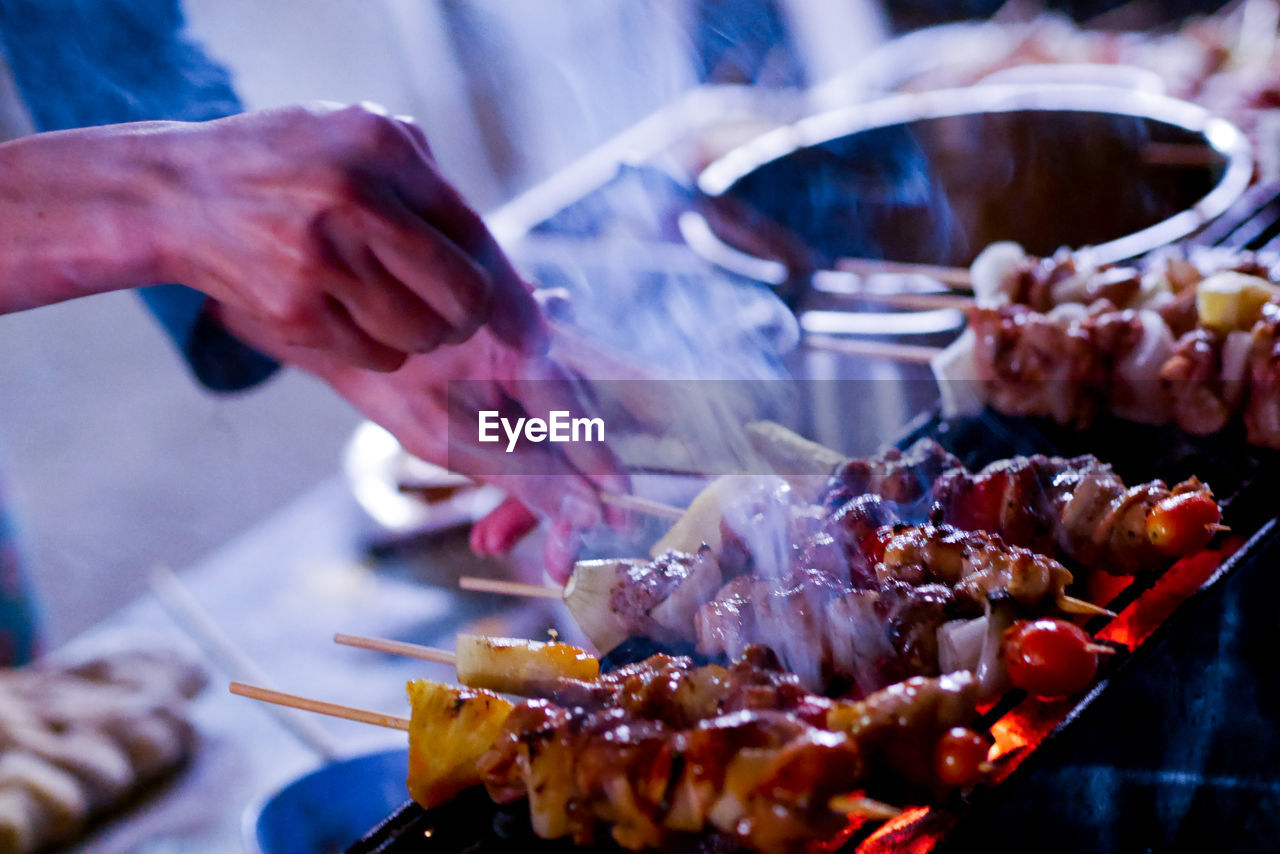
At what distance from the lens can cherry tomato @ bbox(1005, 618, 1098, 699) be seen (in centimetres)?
169

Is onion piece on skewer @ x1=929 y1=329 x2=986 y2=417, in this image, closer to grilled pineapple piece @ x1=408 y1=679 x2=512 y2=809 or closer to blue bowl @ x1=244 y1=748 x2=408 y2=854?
grilled pineapple piece @ x1=408 y1=679 x2=512 y2=809

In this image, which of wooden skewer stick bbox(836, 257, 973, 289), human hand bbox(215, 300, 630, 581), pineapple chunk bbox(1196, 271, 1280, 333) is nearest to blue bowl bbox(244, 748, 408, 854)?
human hand bbox(215, 300, 630, 581)

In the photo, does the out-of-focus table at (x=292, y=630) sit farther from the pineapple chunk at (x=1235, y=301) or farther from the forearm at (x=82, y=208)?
the pineapple chunk at (x=1235, y=301)

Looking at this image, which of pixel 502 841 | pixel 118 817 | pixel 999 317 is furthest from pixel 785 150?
pixel 118 817

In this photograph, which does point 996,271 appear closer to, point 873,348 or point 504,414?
point 873,348

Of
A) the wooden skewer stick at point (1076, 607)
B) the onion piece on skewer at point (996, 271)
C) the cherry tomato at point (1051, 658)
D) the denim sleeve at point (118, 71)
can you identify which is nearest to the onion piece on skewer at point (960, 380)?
the onion piece on skewer at point (996, 271)

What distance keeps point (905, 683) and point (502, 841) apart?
2.58 ft

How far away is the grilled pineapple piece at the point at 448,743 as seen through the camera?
174 centimetres

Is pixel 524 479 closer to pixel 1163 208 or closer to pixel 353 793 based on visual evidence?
pixel 353 793

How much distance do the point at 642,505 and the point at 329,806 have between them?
1.26 m

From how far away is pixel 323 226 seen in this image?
5.72ft

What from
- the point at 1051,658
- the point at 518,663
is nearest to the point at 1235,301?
the point at 1051,658

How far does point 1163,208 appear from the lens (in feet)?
13.1

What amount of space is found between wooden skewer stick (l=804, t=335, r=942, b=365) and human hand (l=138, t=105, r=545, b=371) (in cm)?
154
